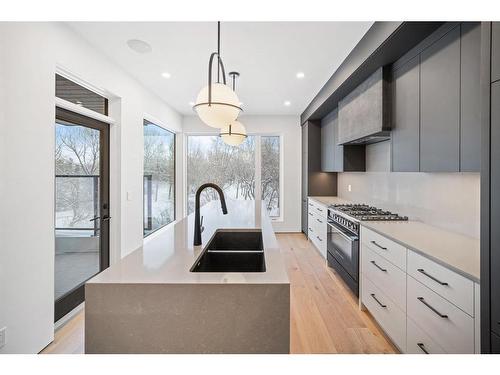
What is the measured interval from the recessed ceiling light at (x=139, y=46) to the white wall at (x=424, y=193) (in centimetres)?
309

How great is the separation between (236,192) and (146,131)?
8.64 ft

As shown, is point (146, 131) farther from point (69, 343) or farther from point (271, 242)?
point (271, 242)

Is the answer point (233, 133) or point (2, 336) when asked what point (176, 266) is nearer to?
point (2, 336)

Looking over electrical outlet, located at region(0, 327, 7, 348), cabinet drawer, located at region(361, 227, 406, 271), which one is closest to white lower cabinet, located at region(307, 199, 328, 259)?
cabinet drawer, located at region(361, 227, 406, 271)

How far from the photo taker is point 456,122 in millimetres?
1798

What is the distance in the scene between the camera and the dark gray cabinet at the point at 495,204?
3.58 feet

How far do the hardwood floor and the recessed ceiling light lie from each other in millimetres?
2782

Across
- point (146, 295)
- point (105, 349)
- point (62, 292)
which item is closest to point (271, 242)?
point (146, 295)

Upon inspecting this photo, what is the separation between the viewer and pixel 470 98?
1684 millimetres

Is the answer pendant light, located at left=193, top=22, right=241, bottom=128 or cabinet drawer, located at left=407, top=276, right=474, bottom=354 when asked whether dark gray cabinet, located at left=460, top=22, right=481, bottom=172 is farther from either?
pendant light, located at left=193, top=22, right=241, bottom=128

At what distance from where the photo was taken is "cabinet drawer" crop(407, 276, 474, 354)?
138cm

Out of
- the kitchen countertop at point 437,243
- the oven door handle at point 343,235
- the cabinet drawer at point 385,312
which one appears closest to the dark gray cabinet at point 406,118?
the kitchen countertop at point 437,243

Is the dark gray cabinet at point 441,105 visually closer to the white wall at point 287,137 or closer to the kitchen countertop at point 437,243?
the kitchen countertop at point 437,243

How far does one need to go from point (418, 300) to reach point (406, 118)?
1.52 metres
